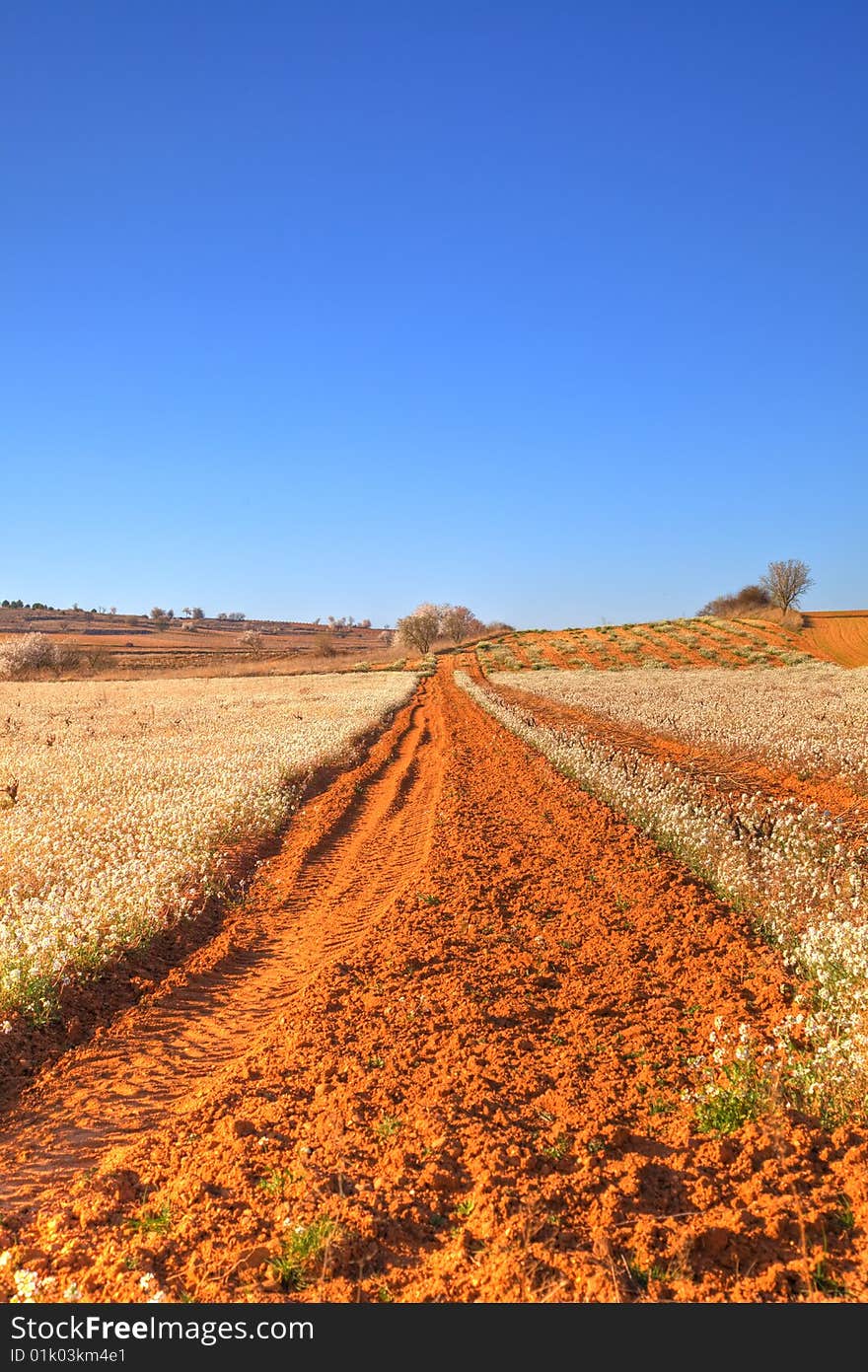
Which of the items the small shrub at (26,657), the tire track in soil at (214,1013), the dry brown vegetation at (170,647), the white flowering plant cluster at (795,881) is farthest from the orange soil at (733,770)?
the small shrub at (26,657)

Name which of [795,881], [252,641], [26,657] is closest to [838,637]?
[795,881]

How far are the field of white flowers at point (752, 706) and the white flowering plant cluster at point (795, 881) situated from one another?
2.83 m

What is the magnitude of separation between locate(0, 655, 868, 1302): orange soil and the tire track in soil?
0.03m

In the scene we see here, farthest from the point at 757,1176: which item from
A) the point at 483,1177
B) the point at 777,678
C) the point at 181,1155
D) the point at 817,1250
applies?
the point at 777,678

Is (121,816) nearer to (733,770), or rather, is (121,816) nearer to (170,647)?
(733,770)

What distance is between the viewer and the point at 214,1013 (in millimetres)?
5930

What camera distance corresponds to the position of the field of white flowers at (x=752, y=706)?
15016mm

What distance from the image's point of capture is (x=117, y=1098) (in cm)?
474

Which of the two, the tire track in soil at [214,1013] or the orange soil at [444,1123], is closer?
the orange soil at [444,1123]

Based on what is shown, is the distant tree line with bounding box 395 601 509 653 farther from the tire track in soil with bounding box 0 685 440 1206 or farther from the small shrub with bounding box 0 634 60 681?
the tire track in soil with bounding box 0 685 440 1206

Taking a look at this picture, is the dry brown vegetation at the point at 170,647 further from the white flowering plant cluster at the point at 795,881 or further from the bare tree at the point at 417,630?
the white flowering plant cluster at the point at 795,881

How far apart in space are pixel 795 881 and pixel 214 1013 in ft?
17.2

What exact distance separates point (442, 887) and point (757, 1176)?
4.86 m
